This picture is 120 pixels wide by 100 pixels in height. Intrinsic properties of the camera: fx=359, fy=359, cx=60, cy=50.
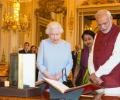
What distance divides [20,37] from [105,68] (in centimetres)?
1118

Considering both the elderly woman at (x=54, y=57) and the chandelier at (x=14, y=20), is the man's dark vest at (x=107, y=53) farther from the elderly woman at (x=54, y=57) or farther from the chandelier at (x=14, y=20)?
the chandelier at (x=14, y=20)

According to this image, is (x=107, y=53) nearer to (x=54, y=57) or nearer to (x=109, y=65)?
(x=109, y=65)

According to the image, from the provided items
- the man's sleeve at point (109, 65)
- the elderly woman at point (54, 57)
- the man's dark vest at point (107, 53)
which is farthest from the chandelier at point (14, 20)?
the man's sleeve at point (109, 65)

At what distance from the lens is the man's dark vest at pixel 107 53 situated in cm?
333

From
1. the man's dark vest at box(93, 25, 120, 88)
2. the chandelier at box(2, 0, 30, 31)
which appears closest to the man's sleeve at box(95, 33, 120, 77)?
the man's dark vest at box(93, 25, 120, 88)

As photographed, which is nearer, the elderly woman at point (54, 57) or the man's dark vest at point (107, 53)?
the man's dark vest at point (107, 53)

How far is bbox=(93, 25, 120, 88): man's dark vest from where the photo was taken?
10.9 feet

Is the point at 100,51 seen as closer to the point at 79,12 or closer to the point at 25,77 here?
the point at 25,77

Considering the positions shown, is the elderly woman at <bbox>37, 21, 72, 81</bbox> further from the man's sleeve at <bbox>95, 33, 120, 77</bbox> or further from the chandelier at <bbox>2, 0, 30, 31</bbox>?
the chandelier at <bbox>2, 0, 30, 31</bbox>

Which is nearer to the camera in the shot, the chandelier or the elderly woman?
the elderly woman

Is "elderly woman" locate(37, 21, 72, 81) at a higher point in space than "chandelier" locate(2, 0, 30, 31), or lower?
lower

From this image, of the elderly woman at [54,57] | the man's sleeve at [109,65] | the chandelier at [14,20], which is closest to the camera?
the man's sleeve at [109,65]

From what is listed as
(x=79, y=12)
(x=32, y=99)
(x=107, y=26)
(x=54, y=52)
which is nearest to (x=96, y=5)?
(x=79, y=12)

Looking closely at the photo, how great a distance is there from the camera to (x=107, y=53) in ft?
11.2
